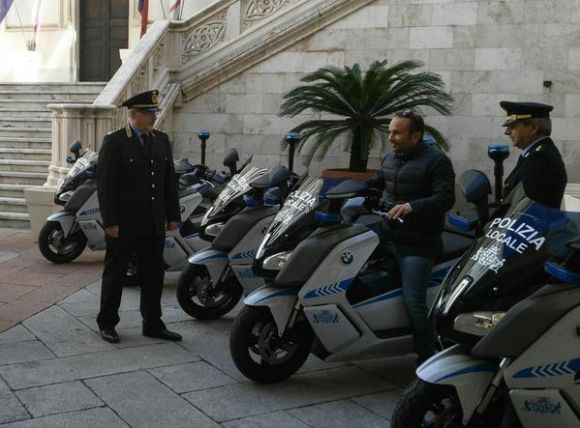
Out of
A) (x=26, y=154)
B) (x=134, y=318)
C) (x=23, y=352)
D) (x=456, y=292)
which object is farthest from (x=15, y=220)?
(x=456, y=292)

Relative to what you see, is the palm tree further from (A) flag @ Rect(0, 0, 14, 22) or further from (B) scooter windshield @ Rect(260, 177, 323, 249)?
(A) flag @ Rect(0, 0, 14, 22)

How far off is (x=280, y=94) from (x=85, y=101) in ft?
14.3

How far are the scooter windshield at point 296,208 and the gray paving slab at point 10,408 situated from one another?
1715mm

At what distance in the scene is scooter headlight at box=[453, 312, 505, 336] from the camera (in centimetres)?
337

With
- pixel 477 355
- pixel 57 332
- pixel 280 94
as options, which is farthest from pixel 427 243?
pixel 280 94

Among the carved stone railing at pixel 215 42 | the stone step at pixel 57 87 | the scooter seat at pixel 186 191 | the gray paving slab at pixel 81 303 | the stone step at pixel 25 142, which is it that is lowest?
the gray paving slab at pixel 81 303

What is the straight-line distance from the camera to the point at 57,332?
20.1 feet

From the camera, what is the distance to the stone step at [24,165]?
12.8 m

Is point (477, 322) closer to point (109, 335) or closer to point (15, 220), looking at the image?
point (109, 335)

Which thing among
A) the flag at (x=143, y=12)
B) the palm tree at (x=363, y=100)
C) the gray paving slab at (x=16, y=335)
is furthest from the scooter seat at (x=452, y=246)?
the flag at (x=143, y=12)

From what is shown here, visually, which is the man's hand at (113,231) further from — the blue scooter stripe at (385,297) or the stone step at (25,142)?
the stone step at (25,142)

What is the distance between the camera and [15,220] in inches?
456

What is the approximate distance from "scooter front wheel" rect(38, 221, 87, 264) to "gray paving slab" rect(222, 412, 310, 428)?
4.85 m

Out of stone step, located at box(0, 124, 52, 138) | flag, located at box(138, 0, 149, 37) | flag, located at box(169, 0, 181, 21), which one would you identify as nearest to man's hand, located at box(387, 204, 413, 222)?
stone step, located at box(0, 124, 52, 138)
